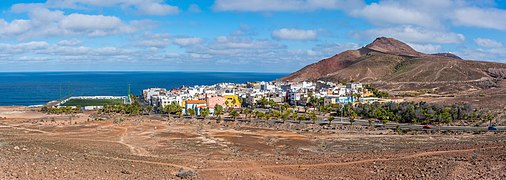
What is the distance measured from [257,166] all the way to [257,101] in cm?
7584

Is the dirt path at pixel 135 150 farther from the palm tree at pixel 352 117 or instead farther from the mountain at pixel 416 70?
the mountain at pixel 416 70

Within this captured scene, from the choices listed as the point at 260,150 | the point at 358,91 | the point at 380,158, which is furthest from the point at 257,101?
the point at 380,158

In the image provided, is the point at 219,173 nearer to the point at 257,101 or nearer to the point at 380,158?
the point at 380,158

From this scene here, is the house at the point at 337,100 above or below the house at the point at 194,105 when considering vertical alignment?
above

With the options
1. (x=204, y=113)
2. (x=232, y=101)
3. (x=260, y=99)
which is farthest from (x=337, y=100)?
(x=204, y=113)

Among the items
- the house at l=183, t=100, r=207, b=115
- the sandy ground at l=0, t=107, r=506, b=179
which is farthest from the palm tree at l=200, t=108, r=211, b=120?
the sandy ground at l=0, t=107, r=506, b=179

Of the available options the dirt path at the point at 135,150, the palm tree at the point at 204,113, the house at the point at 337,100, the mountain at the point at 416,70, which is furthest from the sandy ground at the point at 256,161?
the mountain at the point at 416,70

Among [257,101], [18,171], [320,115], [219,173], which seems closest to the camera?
[18,171]

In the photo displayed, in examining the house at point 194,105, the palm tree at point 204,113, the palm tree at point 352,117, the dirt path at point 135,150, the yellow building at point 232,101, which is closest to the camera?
the dirt path at point 135,150

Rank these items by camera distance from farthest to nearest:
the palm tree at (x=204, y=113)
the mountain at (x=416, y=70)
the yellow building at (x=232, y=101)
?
the mountain at (x=416, y=70), the yellow building at (x=232, y=101), the palm tree at (x=204, y=113)

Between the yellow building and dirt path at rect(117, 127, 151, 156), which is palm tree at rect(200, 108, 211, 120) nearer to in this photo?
the yellow building

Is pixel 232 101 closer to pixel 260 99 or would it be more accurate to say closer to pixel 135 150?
pixel 260 99

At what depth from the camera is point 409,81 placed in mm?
147375

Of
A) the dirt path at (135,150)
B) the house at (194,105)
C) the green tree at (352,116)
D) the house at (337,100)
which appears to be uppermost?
the house at (337,100)
